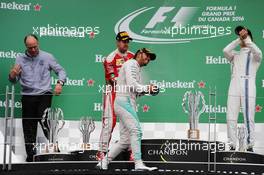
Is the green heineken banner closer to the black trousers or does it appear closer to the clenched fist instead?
the clenched fist

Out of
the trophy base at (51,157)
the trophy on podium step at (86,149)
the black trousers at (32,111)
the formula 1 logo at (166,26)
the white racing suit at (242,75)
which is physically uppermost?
the formula 1 logo at (166,26)

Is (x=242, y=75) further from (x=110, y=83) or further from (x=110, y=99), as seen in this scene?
(x=110, y=99)

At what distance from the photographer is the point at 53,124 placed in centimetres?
1253

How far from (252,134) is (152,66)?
2.22 metres

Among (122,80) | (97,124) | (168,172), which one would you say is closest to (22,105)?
(97,124)

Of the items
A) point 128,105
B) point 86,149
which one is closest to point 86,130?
point 86,149

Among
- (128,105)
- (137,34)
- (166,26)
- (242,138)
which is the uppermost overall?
(166,26)

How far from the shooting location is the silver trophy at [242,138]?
40.5ft

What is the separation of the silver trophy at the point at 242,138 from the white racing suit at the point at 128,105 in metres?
1.34

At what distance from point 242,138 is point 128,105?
5.10 feet

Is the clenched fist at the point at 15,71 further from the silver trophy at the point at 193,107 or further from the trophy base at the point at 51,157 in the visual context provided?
the silver trophy at the point at 193,107

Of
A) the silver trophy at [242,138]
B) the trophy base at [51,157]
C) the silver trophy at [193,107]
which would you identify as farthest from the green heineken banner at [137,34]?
the trophy base at [51,157]

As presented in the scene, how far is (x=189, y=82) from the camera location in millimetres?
14406

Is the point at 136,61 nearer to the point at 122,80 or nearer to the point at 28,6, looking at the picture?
the point at 122,80
